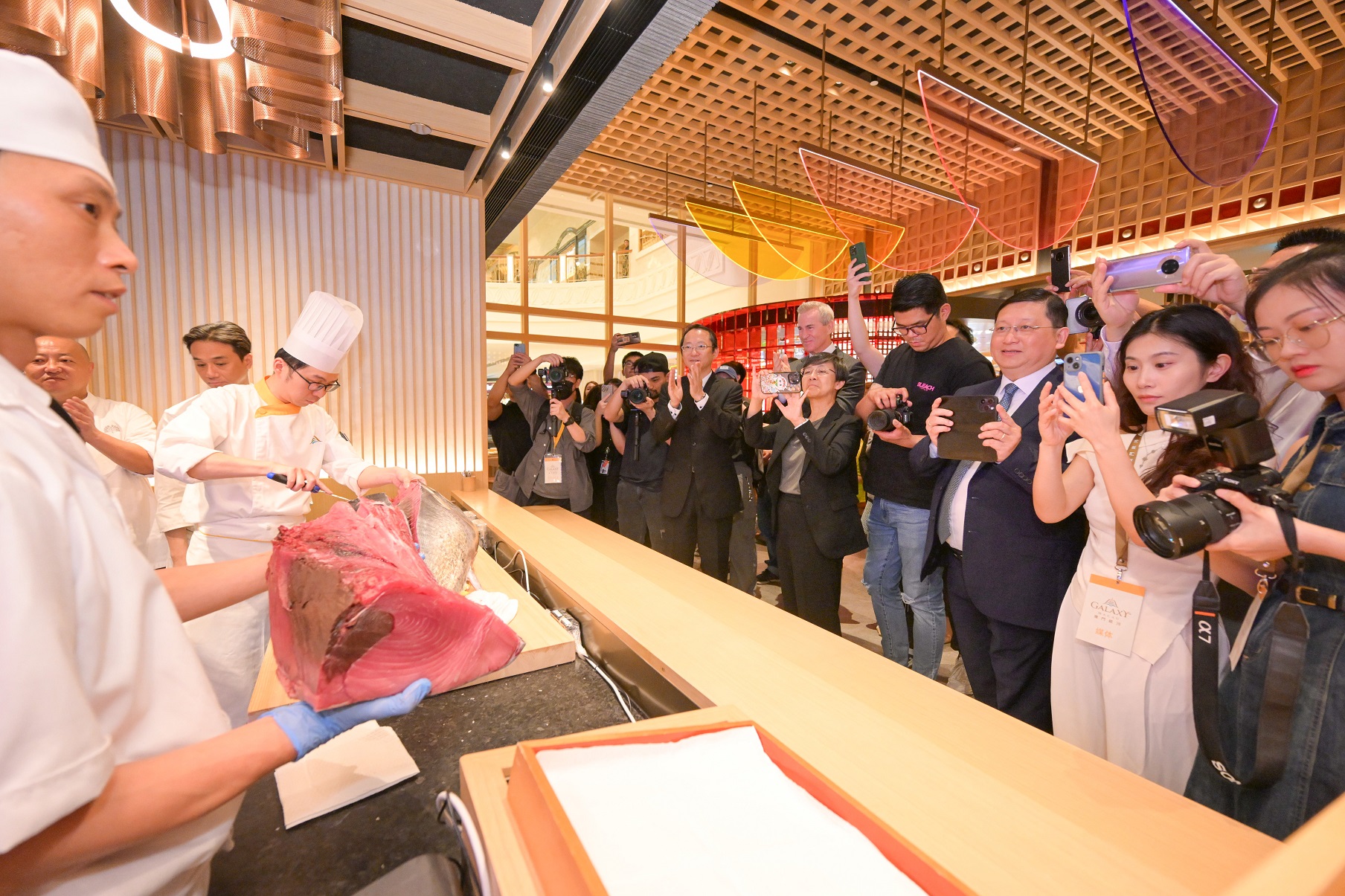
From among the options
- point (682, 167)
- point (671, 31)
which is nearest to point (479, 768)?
point (671, 31)

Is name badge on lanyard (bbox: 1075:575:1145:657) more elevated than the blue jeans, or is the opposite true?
name badge on lanyard (bbox: 1075:575:1145:657)

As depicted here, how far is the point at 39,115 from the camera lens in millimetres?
571

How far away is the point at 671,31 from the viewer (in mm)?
2076

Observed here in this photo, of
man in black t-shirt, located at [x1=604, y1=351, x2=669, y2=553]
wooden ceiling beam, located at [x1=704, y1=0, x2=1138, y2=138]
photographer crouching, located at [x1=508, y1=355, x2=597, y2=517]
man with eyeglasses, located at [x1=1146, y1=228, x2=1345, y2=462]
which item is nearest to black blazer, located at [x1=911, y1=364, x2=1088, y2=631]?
man with eyeglasses, located at [x1=1146, y1=228, x2=1345, y2=462]

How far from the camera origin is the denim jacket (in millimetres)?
962

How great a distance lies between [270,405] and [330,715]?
Result: 5.59ft

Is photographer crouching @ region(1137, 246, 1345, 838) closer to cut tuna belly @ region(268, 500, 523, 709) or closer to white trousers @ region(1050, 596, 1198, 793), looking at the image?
white trousers @ region(1050, 596, 1198, 793)

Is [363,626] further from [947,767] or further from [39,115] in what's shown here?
[947,767]

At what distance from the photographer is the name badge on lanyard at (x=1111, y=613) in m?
1.31

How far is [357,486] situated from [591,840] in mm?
1909

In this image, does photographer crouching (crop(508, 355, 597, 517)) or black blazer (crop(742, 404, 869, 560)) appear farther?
photographer crouching (crop(508, 355, 597, 517))

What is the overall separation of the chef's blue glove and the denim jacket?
139 cm

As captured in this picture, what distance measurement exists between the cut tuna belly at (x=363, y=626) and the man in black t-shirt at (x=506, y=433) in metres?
3.30

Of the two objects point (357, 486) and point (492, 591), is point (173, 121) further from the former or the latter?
point (492, 591)
